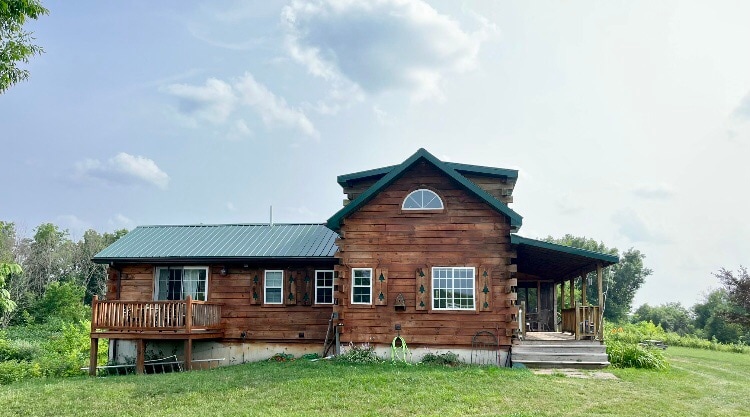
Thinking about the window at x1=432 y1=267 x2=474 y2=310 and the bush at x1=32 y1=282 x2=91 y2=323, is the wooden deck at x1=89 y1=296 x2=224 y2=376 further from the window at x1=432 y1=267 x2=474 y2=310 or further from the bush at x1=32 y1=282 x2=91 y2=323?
the bush at x1=32 y1=282 x2=91 y2=323

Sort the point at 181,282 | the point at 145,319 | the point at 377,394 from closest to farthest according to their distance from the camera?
the point at 377,394 → the point at 145,319 → the point at 181,282

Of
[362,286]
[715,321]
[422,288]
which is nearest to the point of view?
[422,288]

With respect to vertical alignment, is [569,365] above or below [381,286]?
below

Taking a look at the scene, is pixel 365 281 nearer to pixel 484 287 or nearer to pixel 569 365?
pixel 484 287

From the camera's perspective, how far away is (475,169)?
731 inches

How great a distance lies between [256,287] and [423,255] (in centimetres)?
556

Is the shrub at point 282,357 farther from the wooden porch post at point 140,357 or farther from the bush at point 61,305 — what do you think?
the bush at point 61,305

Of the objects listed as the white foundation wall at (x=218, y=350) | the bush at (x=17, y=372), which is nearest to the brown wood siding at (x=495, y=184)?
the white foundation wall at (x=218, y=350)

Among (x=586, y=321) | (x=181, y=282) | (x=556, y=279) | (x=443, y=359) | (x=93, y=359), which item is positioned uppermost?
(x=556, y=279)

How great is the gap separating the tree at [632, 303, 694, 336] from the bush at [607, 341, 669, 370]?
29.7 meters

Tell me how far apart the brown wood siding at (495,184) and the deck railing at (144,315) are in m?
8.77

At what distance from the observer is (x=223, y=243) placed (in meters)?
21.0

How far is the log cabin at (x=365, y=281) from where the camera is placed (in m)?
17.1

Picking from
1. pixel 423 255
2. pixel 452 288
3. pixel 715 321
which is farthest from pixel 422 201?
pixel 715 321
